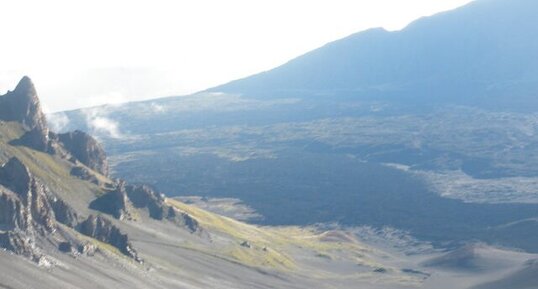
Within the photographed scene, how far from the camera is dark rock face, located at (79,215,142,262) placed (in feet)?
448

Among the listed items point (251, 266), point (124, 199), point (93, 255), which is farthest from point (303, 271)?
point (93, 255)

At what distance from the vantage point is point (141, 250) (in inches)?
5684

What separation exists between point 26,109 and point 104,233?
53316 mm

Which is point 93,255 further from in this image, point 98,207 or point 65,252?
point 98,207

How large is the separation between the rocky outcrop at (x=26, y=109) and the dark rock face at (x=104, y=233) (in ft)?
132

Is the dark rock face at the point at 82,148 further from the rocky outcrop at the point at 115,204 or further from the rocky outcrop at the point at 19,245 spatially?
the rocky outcrop at the point at 19,245

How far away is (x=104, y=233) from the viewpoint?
13900cm

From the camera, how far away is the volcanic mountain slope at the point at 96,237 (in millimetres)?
109625

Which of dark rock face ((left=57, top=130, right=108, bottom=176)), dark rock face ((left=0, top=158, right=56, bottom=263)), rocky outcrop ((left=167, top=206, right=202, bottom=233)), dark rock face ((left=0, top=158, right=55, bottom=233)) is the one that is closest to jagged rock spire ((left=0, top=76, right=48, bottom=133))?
dark rock face ((left=57, top=130, right=108, bottom=176))

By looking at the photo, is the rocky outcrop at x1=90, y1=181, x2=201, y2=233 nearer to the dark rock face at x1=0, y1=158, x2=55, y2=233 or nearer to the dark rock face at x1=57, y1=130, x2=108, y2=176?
the dark rock face at x1=57, y1=130, x2=108, y2=176

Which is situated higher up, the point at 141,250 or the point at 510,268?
the point at 141,250

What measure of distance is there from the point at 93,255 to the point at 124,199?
162ft

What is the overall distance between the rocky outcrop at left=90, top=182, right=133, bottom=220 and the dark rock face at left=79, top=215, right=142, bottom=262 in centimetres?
2352

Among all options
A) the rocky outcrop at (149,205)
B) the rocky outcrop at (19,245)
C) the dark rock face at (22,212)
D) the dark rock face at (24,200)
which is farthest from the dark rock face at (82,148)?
the rocky outcrop at (19,245)
